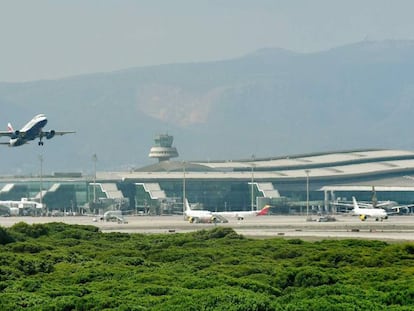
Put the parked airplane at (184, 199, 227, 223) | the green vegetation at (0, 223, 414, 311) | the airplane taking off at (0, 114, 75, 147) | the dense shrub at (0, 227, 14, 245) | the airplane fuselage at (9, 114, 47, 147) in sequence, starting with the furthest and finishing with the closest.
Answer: the parked airplane at (184, 199, 227, 223) → the airplane fuselage at (9, 114, 47, 147) → the airplane taking off at (0, 114, 75, 147) → the dense shrub at (0, 227, 14, 245) → the green vegetation at (0, 223, 414, 311)

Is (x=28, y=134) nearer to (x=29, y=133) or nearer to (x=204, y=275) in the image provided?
(x=29, y=133)

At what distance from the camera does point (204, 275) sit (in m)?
68.2

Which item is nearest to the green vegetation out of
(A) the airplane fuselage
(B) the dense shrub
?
(B) the dense shrub

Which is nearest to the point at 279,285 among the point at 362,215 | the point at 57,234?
the point at 57,234

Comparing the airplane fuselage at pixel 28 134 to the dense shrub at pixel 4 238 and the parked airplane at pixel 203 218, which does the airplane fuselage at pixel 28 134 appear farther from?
the parked airplane at pixel 203 218

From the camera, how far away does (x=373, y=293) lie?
58.0 m

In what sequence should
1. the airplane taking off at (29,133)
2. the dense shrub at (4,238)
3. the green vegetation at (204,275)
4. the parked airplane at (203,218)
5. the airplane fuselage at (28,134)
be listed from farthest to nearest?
the parked airplane at (203,218) < the airplane fuselage at (28,134) < the airplane taking off at (29,133) < the dense shrub at (4,238) < the green vegetation at (204,275)

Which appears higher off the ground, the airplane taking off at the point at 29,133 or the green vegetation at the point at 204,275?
the airplane taking off at the point at 29,133

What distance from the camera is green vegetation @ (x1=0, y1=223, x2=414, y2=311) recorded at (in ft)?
184

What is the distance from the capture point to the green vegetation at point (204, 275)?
56.2 meters

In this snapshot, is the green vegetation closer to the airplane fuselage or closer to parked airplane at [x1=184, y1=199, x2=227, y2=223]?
the airplane fuselage

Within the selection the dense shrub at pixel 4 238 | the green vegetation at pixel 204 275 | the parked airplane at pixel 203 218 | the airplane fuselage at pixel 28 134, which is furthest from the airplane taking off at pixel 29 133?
the parked airplane at pixel 203 218

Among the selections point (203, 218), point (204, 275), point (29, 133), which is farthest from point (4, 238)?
point (203, 218)

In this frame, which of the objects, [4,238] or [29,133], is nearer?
[4,238]
